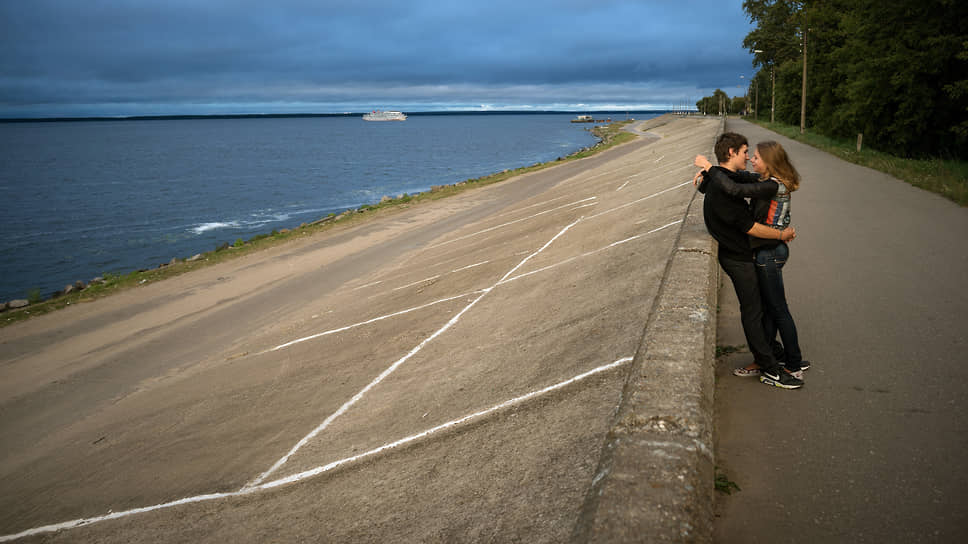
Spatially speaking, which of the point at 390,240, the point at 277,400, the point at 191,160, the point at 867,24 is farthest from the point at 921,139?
the point at 191,160

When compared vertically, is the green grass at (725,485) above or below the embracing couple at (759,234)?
below

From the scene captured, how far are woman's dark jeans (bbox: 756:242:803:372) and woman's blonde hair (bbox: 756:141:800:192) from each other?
1.65 feet

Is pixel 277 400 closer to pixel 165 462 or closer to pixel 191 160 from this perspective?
pixel 165 462

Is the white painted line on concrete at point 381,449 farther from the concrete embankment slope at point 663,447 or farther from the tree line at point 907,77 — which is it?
the tree line at point 907,77

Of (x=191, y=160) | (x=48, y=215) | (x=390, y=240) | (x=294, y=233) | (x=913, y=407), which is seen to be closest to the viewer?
(x=913, y=407)

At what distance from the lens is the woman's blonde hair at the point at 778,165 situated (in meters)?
4.54

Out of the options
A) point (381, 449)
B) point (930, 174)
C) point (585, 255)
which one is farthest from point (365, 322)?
point (930, 174)

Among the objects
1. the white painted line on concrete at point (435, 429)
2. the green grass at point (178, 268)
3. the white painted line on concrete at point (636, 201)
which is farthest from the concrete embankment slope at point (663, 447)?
the green grass at point (178, 268)

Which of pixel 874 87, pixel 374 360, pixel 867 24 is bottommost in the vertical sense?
pixel 374 360

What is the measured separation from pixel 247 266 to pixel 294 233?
18.5 ft

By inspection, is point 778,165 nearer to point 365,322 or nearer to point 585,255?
point 585,255

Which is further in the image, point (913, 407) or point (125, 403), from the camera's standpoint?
point (125, 403)

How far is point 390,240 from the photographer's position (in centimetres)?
2094

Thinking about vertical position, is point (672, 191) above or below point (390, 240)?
above
